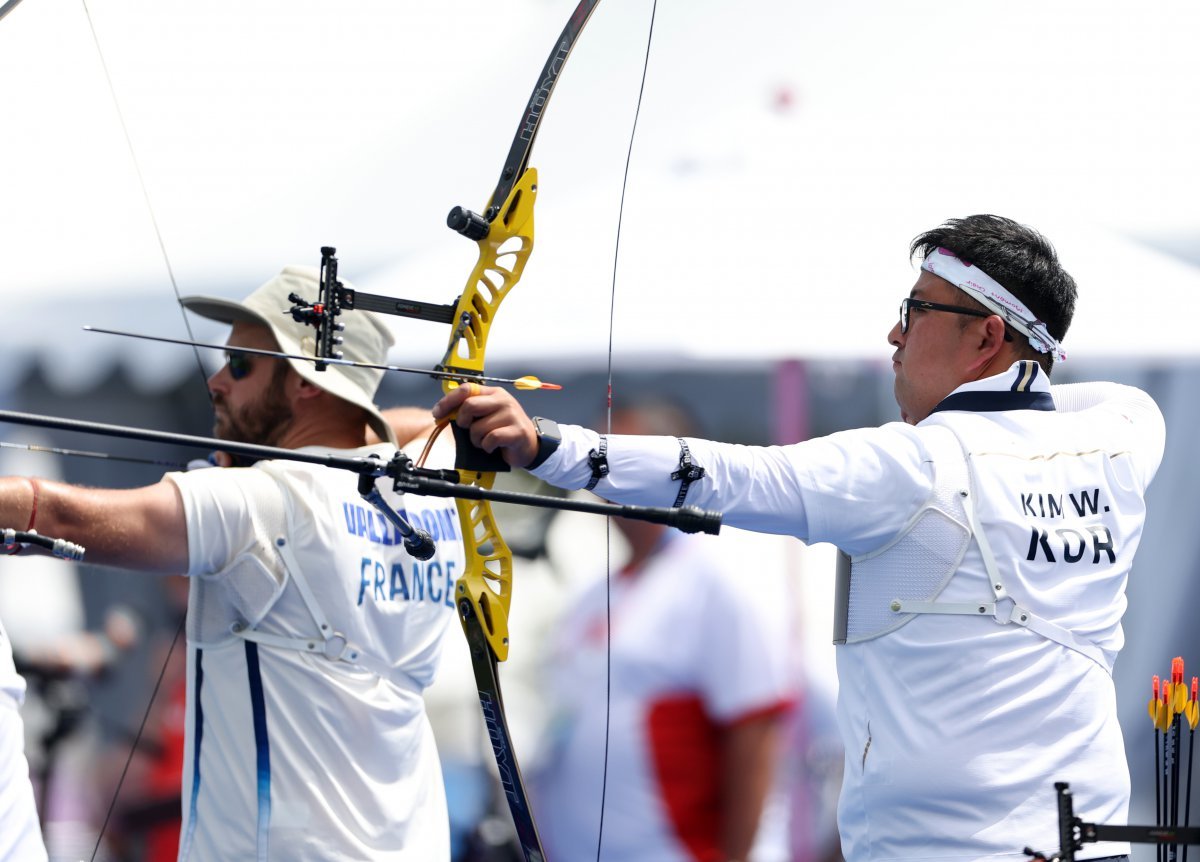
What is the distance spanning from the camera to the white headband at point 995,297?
2092mm

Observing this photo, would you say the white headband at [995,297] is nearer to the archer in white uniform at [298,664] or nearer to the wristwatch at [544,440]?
the wristwatch at [544,440]

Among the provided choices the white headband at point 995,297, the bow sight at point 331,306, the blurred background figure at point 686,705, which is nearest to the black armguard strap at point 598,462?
the bow sight at point 331,306

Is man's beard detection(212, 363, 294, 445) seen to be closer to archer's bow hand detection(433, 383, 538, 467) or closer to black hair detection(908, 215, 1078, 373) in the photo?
archer's bow hand detection(433, 383, 538, 467)

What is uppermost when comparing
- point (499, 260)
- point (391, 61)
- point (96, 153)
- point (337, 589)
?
point (391, 61)

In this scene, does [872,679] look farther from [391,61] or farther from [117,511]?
[391,61]

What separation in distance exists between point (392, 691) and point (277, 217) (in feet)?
5.95

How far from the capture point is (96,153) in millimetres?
3121

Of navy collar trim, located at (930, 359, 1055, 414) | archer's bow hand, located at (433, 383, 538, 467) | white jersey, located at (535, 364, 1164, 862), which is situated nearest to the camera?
archer's bow hand, located at (433, 383, 538, 467)

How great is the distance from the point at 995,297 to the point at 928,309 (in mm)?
107

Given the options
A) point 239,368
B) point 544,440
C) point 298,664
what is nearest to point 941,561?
point 544,440

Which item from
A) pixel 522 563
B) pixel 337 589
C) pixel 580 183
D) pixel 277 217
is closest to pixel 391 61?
pixel 277 217

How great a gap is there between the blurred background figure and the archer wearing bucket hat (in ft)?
3.09

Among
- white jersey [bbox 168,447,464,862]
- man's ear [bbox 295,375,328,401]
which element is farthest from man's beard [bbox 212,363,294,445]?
white jersey [bbox 168,447,464,862]

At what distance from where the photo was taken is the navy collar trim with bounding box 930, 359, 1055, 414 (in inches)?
79.6
